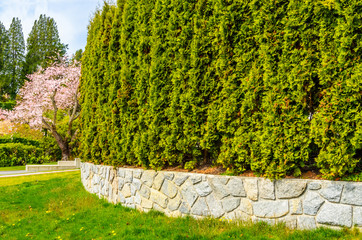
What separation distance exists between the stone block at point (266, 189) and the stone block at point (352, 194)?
0.87 m

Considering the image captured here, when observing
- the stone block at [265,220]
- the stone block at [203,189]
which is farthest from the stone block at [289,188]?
the stone block at [203,189]

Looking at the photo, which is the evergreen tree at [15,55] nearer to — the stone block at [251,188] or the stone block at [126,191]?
the stone block at [126,191]

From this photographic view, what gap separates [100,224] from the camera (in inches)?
205

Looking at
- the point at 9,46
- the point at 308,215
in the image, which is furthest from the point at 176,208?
the point at 9,46

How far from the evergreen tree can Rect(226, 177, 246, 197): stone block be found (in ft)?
146

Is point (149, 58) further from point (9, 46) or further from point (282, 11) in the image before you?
point (9, 46)

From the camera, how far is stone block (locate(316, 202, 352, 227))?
336 cm

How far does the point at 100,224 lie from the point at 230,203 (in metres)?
2.55

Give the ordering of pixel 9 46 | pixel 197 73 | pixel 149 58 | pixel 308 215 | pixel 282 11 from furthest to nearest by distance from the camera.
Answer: pixel 9 46 < pixel 149 58 < pixel 197 73 < pixel 282 11 < pixel 308 215

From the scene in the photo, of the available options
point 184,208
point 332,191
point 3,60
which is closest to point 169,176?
point 184,208

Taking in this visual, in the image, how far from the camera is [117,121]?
682 centimetres

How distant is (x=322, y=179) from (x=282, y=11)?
2.35 meters

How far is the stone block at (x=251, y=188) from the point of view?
406 cm

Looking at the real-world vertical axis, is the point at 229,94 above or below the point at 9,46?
below
